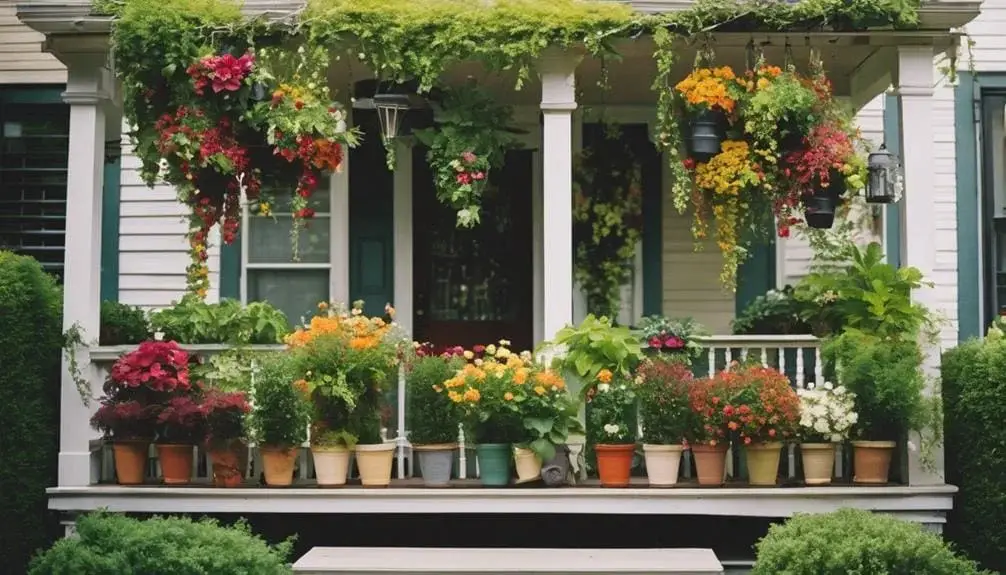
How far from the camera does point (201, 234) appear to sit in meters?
7.86

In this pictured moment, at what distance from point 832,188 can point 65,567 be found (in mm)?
4856

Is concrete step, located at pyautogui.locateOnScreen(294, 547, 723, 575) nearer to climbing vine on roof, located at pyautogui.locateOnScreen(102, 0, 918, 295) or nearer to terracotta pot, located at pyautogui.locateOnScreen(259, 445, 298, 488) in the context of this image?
terracotta pot, located at pyautogui.locateOnScreen(259, 445, 298, 488)

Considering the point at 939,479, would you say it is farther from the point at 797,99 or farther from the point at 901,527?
the point at 797,99

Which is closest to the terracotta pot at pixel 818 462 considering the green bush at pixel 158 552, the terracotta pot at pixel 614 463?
the terracotta pot at pixel 614 463

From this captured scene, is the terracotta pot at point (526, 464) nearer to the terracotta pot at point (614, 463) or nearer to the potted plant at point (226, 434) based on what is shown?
the terracotta pot at point (614, 463)

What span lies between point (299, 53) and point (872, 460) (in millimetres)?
4170

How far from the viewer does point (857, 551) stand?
6590 mm

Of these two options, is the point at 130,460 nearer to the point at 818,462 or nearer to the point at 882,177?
the point at 818,462

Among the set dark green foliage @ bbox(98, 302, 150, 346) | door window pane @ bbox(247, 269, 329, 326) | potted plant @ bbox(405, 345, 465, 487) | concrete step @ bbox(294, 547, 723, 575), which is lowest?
concrete step @ bbox(294, 547, 723, 575)

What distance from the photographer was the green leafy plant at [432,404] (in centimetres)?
765

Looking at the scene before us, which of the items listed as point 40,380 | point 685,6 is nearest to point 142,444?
point 40,380

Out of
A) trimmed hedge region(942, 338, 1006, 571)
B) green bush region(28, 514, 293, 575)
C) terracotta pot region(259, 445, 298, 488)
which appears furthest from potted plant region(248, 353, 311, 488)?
trimmed hedge region(942, 338, 1006, 571)

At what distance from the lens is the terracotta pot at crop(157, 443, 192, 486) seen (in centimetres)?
773

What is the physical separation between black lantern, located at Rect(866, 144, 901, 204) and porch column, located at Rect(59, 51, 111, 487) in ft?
15.5
